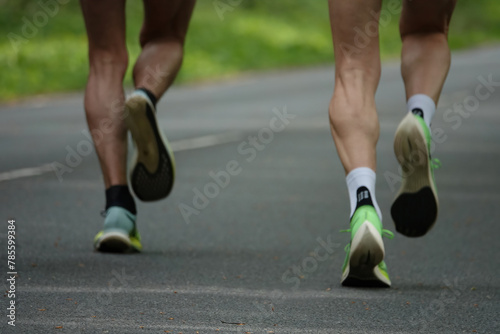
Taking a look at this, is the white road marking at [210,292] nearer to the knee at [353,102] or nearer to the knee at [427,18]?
the knee at [353,102]

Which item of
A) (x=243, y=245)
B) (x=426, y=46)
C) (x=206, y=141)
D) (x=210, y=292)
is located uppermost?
(x=426, y=46)

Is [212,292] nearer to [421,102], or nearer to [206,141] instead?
[421,102]

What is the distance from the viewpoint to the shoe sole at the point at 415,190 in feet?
12.6

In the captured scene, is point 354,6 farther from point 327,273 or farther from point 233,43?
point 233,43

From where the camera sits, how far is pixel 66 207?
6383mm

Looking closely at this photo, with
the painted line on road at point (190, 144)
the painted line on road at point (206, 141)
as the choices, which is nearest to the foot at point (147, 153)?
the painted line on road at point (190, 144)

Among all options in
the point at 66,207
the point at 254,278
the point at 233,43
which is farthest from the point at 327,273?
the point at 233,43

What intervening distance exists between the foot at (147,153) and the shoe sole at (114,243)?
25 cm

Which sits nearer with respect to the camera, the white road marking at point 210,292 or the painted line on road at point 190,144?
the white road marking at point 210,292

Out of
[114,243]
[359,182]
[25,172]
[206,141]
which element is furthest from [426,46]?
[206,141]

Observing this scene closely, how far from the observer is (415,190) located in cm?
384

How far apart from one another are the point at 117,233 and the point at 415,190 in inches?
55.4

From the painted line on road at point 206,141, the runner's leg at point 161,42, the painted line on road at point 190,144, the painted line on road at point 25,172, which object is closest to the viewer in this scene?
the runner's leg at point 161,42

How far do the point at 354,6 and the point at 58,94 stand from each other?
15.8 meters
